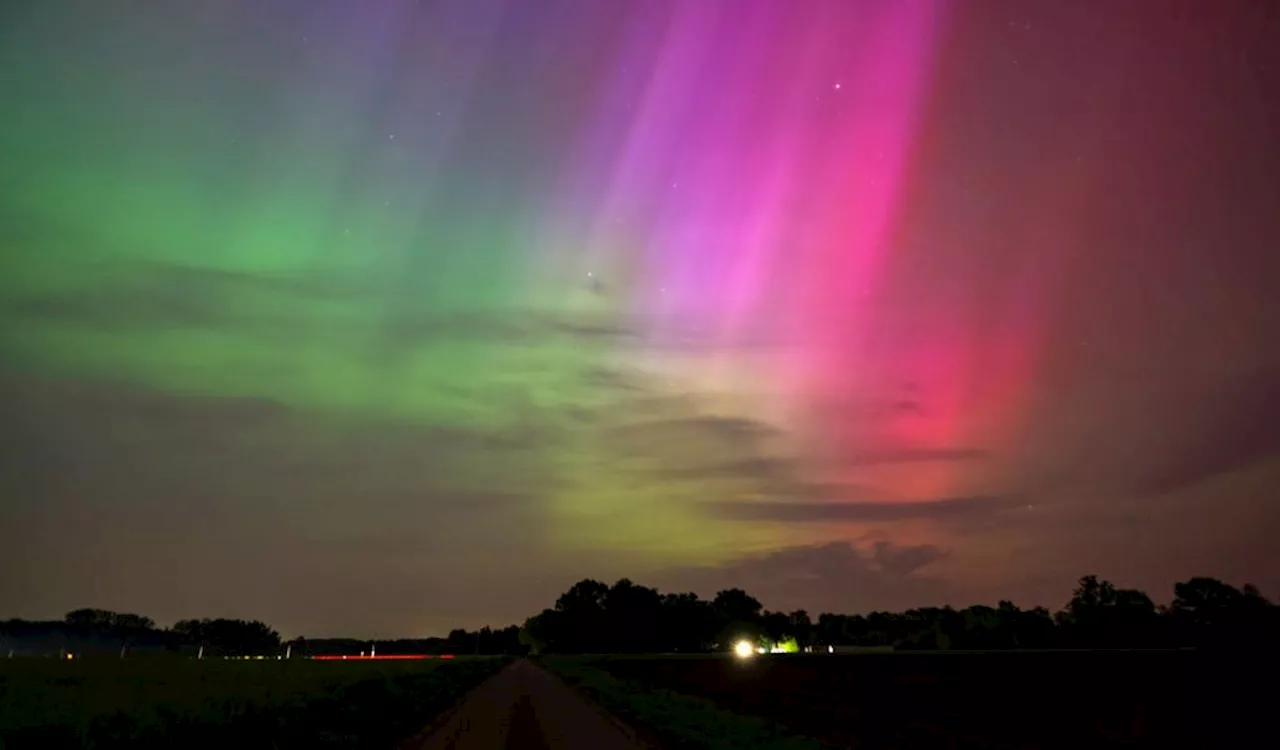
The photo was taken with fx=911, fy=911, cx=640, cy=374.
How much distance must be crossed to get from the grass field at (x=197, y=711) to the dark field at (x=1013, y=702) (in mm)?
9807

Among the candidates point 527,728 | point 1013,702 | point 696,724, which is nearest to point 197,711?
point 527,728

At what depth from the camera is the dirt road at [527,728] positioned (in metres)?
24.2

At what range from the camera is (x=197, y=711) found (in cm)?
2938

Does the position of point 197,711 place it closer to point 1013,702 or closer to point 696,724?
point 696,724

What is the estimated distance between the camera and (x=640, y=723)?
32.7 m

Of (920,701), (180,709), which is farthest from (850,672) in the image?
(180,709)

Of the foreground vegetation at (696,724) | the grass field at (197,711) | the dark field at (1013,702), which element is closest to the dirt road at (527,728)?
the foreground vegetation at (696,724)

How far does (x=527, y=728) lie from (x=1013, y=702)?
2630cm

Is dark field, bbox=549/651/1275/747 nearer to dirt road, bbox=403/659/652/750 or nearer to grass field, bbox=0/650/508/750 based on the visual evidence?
dirt road, bbox=403/659/652/750

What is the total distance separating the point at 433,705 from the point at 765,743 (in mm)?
20430

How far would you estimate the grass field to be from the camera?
23188 mm

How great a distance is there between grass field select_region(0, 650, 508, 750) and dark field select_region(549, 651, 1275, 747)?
9.81 meters

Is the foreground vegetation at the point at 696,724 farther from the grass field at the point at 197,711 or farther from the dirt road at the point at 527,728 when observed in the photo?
the grass field at the point at 197,711

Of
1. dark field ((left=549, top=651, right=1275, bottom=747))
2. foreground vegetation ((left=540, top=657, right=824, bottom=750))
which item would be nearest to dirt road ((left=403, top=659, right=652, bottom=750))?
foreground vegetation ((left=540, top=657, right=824, bottom=750))
